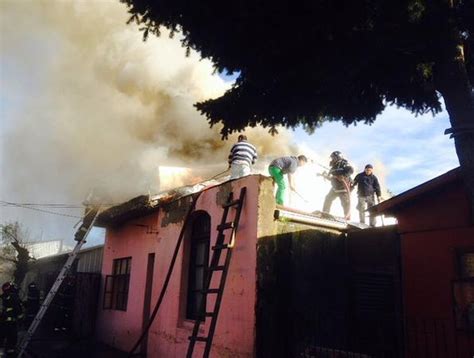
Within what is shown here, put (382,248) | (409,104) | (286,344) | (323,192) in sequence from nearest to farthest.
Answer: (286,344) < (409,104) < (382,248) < (323,192)

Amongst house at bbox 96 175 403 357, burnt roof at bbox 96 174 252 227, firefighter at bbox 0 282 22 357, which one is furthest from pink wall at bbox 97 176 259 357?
firefighter at bbox 0 282 22 357

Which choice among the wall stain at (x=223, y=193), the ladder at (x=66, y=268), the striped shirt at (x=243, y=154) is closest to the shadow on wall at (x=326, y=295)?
the wall stain at (x=223, y=193)

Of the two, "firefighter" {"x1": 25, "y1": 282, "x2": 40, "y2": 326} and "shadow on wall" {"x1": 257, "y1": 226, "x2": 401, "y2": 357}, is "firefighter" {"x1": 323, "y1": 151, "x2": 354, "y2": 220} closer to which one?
"shadow on wall" {"x1": 257, "y1": 226, "x2": 401, "y2": 357}

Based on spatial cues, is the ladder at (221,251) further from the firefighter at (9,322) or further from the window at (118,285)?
the firefighter at (9,322)

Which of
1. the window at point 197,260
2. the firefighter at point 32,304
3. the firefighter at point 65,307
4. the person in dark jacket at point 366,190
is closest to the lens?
the window at point 197,260

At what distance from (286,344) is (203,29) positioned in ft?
15.3

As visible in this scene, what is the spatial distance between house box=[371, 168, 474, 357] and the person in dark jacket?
2.68m

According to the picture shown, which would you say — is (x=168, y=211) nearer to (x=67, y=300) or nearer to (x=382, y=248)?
(x=382, y=248)

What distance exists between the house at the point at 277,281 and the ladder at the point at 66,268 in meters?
2.92

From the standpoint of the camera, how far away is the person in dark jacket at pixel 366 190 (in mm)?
9859

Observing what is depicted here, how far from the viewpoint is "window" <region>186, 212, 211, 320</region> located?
767cm

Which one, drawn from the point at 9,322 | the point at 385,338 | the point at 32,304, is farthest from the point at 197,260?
the point at 32,304

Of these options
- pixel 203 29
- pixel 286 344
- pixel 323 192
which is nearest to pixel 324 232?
pixel 286 344

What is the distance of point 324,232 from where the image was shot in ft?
23.7
